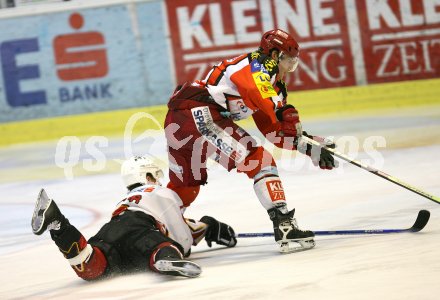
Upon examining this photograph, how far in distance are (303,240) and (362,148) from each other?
13.5 ft

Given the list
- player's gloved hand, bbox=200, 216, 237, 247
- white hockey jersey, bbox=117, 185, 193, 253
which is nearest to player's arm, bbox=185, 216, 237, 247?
player's gloved hand, bbox=200, 216, 237, 247

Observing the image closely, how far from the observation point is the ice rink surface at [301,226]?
3.69 metres

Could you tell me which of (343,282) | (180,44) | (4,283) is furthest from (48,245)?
(180,44)

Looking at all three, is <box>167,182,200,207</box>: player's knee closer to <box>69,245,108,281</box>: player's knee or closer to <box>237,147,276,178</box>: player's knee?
<box>237,147,276,178</box>: player's knee

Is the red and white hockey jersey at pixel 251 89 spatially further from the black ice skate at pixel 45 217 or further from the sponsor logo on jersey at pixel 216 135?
the black ice skate at pixel 45 217

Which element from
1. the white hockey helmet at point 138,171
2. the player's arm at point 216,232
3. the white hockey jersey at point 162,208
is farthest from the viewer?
the player's arm at point 216,232

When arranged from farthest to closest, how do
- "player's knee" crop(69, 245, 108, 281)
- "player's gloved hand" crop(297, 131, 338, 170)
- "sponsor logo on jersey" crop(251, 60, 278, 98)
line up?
"player's gloved hand" crop(297, 131, 338, 170), "sponsor logo on jersey" crop(251, 60, 278, 98), "player's knee" crop(69, 245, 108, 281)

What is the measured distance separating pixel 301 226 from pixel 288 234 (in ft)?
2.86

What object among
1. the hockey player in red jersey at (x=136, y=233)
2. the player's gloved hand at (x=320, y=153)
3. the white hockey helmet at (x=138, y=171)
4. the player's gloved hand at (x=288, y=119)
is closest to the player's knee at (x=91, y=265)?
the hockey player in red jersey at (x=136, y=233)

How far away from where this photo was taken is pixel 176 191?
16.8 ft

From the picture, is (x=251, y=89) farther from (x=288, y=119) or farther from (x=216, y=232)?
(x=216, y=232)

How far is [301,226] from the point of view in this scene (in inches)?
216

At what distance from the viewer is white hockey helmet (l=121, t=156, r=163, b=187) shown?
4.83 meters

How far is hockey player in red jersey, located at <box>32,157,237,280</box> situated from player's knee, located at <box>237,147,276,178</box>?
40 centimetres
